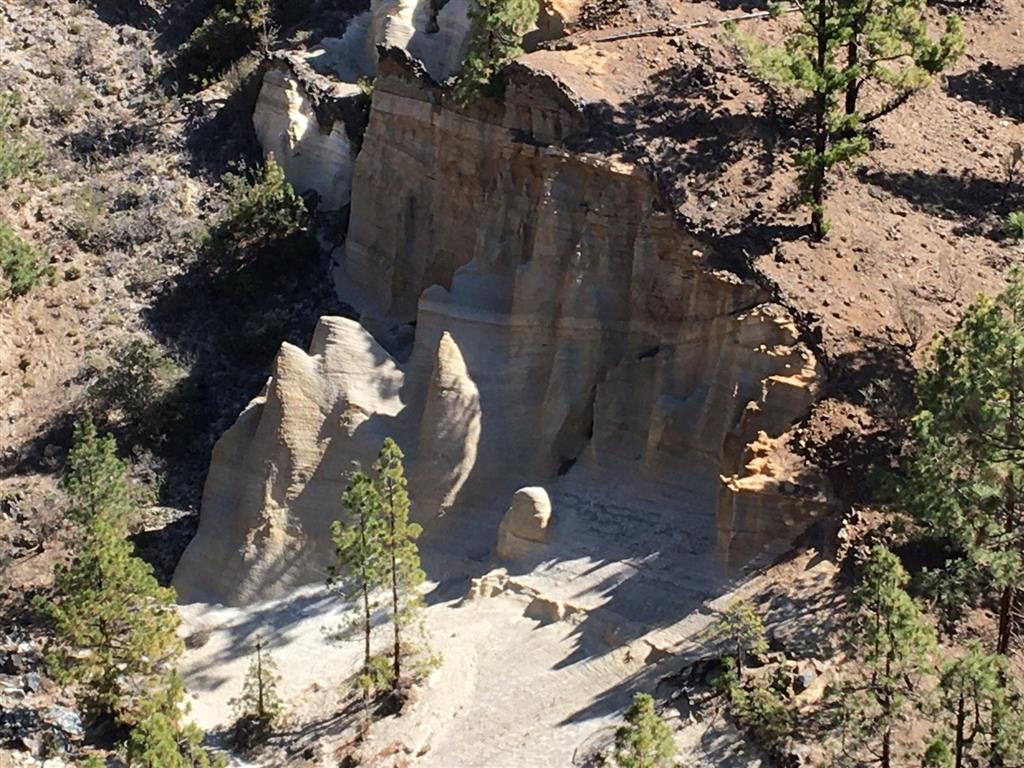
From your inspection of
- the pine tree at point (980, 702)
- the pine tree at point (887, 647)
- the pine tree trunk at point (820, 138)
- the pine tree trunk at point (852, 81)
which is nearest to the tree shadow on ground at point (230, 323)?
the pine tree trunk at point (820, 138)

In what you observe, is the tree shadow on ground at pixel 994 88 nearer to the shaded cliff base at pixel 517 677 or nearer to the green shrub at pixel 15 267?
the shaded cliff base at pixel 517 677

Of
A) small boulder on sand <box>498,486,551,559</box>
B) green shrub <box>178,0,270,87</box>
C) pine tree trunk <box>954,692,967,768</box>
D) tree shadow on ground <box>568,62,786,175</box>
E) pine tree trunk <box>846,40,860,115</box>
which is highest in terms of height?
green shrub <box>178,0,270,87</box>

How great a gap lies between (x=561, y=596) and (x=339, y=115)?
755 inches

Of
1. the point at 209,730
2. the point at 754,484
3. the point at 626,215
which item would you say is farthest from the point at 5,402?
the point at 754,484

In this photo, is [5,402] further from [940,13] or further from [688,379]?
[940,13]

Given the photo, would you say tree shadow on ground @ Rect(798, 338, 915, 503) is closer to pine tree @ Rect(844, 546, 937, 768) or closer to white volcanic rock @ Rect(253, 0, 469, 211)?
pine tree @ Rect(844, 546, 937, 768)

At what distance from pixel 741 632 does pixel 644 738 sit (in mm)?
3824

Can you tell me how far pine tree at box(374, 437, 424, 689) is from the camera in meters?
29.4

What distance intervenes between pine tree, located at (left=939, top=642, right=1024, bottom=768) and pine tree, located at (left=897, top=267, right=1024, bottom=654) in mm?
1408

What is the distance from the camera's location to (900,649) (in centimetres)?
2372

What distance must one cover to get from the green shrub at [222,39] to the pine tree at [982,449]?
29.5 meters

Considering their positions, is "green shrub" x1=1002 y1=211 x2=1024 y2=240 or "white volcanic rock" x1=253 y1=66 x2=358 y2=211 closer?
"green shrub" x1=1002 y1=211 x2=1024 y2=240

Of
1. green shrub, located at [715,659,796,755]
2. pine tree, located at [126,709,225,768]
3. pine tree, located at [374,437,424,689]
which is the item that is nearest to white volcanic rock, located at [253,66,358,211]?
pine tree, located at [374,437,424,689]

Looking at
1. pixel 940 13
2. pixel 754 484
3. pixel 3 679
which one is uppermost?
pixel 940 13
